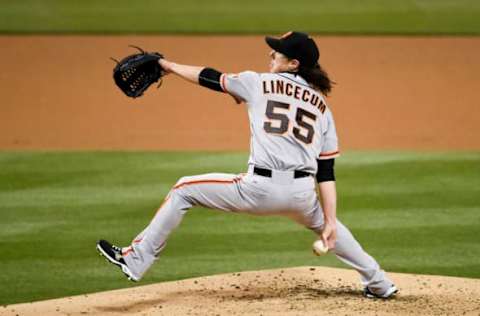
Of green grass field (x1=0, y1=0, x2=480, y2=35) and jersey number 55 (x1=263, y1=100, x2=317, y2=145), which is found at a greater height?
green grass field (x1=0, y1=0, x2=480, y2=35)

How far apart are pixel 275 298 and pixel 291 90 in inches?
52.1

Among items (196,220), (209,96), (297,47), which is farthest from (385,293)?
(209,96)

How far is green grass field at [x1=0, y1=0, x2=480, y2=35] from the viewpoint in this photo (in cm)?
1666

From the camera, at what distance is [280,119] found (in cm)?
570

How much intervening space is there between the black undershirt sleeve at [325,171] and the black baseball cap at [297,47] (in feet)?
1.91

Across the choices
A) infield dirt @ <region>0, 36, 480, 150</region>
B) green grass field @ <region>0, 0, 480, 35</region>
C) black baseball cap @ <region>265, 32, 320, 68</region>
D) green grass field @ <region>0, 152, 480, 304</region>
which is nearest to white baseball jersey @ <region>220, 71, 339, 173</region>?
black baseball cap @ <region>265, 32, 320, 68</region>

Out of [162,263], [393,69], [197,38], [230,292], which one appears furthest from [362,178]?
[197,38]

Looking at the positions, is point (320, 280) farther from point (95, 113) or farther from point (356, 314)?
point (95, 113)

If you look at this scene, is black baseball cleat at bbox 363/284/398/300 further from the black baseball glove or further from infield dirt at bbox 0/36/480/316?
the black baseball glove

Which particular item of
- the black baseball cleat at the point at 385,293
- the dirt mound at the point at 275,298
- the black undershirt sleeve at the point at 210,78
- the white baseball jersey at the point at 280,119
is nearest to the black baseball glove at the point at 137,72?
the black undershirt sleeve at the point at 210,78

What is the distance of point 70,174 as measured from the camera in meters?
9.49

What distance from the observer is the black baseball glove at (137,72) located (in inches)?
231

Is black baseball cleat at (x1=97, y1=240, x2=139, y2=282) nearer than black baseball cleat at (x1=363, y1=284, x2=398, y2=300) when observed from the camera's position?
Yes

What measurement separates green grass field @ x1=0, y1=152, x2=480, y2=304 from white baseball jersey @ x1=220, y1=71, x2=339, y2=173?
5.38 ft
